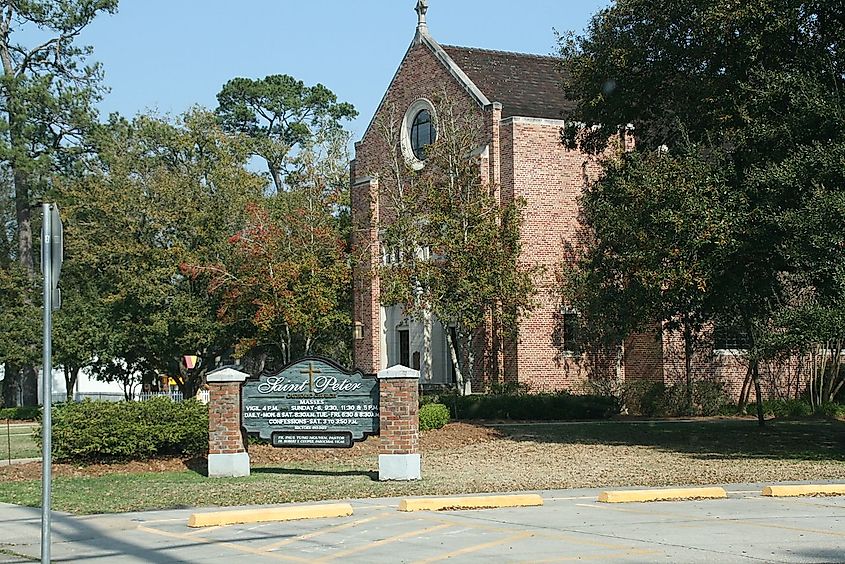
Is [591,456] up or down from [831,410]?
down

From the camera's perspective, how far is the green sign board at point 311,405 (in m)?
18.1

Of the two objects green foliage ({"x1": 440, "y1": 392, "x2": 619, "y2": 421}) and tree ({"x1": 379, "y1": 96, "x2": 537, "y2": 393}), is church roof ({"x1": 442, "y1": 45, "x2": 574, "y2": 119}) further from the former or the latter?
green foliage ({"x1": 440, "y1": 392, "x2": 619, "y2": 421})

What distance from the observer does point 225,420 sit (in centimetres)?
1853

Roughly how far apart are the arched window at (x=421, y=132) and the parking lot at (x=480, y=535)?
28.3 m

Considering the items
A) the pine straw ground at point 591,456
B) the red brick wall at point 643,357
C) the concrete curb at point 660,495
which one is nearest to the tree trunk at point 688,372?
the red brick wall at point 643,357

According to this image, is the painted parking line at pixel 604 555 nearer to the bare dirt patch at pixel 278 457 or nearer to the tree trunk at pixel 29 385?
the bare dirt patch at pixel 278 457

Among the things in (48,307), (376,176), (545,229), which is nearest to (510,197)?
(545,229)

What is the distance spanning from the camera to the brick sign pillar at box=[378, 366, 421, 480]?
58.0ft

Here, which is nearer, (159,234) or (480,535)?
(480,535)

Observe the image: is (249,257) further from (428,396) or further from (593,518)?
(593,518)

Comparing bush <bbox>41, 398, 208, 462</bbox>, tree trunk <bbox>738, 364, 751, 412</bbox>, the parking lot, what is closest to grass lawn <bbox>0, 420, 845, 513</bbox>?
bush <bbox>41, 398, 208, 462</bbox>

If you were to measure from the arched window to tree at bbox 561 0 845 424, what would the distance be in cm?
1551

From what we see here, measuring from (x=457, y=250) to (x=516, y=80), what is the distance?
10720mm

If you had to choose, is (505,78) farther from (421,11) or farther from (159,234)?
(159,234)
